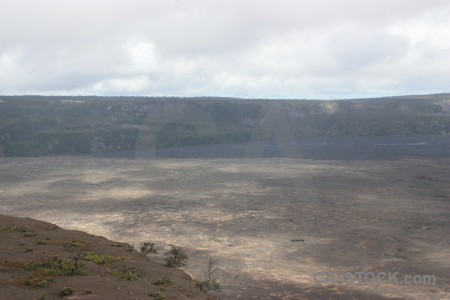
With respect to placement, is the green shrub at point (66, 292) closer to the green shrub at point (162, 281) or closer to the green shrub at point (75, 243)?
the green shrub at point (162, 281)

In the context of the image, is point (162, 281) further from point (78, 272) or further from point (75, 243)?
point (75, 243)

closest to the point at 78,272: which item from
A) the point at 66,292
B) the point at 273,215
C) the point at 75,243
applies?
the point at 66,292

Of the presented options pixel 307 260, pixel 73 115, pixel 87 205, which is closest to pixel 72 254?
pixel 307 260

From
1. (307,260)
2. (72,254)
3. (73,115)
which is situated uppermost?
(73,115)

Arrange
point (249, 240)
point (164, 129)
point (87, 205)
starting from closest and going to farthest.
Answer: point (249, 240) → point (87, 205) → point (164, 129)

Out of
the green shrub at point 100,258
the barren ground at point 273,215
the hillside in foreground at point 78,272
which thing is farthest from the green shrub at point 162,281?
the barren ground at point 273,215

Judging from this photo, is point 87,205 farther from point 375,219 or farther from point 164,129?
point 164,129

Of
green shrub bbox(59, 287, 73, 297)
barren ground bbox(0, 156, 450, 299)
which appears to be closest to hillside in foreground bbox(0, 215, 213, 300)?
green shrub bbox(59, 287, 73, 297)
